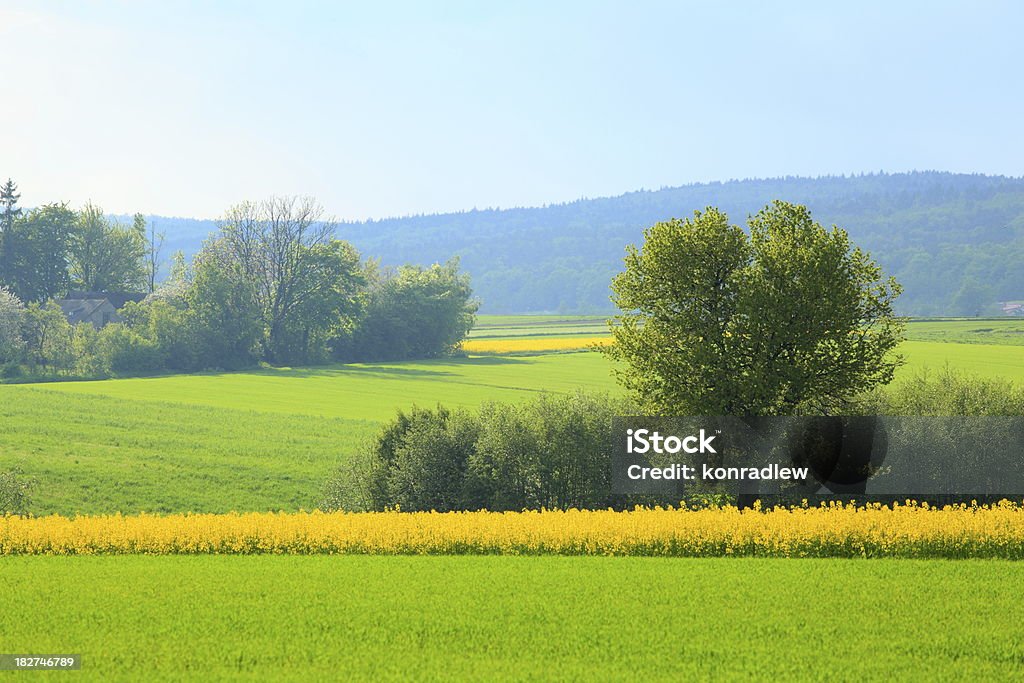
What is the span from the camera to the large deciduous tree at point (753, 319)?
3759 centimetres

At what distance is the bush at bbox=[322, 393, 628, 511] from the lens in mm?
43219

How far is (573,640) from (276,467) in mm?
37824

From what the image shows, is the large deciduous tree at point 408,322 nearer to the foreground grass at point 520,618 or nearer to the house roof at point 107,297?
the house roof at point 107,297

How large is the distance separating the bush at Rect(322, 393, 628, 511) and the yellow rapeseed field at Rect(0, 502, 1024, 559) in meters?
15.7

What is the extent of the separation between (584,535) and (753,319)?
14086mm

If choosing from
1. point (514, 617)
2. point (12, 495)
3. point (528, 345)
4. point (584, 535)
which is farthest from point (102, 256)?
point (514, 617)

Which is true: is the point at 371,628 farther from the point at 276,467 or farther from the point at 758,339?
the point at 276,467

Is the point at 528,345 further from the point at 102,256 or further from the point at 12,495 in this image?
the point at 12,495

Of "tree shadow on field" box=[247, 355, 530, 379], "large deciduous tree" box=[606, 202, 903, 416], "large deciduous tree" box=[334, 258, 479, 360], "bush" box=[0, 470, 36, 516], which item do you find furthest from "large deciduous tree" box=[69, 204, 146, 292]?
"large deciduous tree" box=[606, 202, 903, 416]

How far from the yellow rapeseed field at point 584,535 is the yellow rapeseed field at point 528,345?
10063 cm

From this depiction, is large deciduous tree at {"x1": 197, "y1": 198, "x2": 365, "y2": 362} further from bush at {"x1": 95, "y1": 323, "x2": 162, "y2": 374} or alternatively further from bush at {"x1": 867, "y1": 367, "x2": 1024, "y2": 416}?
bush at {"x1": 867, "y1": 367, "x2": 1024, "y2": 416}

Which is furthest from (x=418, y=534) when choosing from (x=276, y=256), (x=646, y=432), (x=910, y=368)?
(x=276, y=256)

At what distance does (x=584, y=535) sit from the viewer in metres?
25.9

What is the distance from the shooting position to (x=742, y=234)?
38.9m
